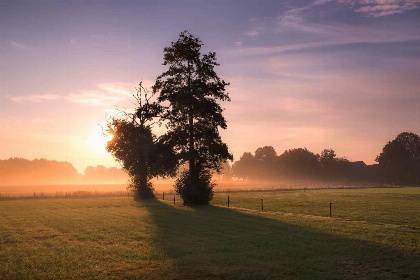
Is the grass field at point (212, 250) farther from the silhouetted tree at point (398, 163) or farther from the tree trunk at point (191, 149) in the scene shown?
the silhouetted tree at point (398, 163)

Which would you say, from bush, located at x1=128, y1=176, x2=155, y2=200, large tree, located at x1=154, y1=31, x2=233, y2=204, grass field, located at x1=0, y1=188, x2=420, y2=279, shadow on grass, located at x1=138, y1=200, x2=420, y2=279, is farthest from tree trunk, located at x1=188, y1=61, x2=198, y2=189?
shadow on grass, located at x1=138, y1=200, x2=420, y2=279

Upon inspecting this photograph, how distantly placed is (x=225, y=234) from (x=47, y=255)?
32.4 ft

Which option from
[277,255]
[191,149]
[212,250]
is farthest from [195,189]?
[277,255]

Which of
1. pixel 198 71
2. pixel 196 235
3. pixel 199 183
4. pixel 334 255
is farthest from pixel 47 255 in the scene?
pixel 198 71

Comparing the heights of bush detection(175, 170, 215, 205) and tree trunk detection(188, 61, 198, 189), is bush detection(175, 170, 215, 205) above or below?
below

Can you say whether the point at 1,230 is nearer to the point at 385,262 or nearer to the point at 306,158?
the point at 385,262

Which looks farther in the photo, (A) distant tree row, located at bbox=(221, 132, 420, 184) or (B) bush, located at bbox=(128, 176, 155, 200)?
(A) distant tree row, located at bbox=(221, 132, 420, 184)

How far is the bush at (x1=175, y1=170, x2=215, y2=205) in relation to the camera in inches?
A: 1687

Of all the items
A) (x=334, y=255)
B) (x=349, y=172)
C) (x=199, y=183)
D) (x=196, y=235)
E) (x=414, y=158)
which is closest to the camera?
(x=334, y=255)

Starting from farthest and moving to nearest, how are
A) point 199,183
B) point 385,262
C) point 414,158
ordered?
point 414,158
point 199,183
point 385,262

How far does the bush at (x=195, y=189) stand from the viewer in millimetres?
42844

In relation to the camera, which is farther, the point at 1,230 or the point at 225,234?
the point at 1,230

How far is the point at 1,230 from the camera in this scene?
79.3 feet

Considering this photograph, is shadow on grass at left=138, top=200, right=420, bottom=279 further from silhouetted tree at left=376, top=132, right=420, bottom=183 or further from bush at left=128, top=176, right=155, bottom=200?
silhouetted tree at left=376, top=132, right=420, bottom=183
